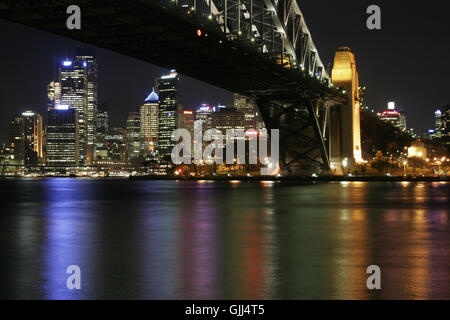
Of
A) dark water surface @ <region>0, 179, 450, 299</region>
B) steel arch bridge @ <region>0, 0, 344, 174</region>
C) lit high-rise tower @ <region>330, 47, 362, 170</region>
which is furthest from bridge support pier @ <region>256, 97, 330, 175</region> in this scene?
dark water surface @ <region>0, 179, 450, 299</region>

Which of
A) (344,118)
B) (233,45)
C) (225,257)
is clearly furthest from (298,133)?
(225,257)

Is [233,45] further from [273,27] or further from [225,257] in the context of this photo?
[225,257]

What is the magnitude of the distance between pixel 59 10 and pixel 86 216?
45.8ft

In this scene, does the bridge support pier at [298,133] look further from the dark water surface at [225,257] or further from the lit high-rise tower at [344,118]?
the dark water surface at [225,257]

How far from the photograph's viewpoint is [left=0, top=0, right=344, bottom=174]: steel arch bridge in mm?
31797

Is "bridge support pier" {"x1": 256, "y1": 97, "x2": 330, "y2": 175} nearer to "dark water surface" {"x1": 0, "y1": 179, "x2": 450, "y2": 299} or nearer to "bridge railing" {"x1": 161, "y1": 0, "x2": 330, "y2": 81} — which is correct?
"bridge railing" {"x1": 161, "y1": 0, "x2": 330, "y2": 81}

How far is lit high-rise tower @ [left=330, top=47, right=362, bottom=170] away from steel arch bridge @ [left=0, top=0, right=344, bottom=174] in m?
4.19

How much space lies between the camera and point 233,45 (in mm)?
42719

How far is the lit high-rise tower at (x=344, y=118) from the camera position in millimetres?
80562

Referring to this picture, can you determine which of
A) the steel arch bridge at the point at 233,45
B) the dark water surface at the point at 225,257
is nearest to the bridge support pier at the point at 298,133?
the steel arch bridge at the point at 233,45

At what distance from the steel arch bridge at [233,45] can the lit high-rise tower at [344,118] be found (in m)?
4.19

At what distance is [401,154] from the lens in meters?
133

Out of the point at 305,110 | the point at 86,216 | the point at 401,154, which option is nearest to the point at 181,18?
the point at 86,216
